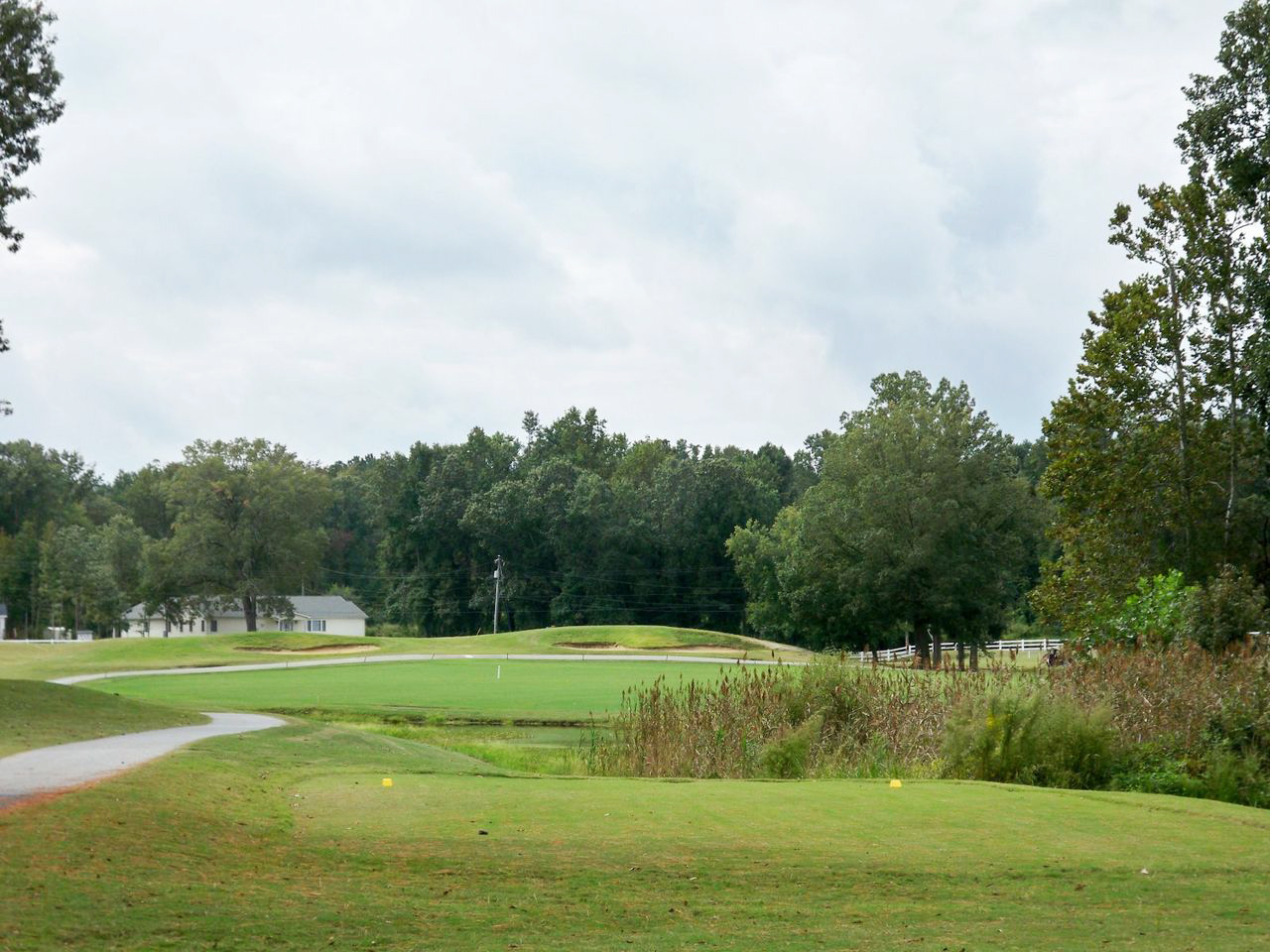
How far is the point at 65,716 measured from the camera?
2089cm

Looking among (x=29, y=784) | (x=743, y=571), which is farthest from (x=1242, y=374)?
(x=743, y=571)

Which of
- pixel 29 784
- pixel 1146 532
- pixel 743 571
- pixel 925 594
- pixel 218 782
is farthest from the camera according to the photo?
pixel 743 571

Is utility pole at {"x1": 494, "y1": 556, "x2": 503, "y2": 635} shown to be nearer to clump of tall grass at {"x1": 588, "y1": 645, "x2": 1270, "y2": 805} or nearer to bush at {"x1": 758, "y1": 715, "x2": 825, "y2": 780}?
clump of tall grass at {"x1": 588, "y1": 645, "x2": 1270, "y2": 805}

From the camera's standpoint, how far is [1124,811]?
12414 millimetres

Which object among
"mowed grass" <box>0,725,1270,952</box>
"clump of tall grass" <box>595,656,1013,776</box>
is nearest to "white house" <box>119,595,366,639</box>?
"clump of tall grass" <box>595,656,1013,776</box>

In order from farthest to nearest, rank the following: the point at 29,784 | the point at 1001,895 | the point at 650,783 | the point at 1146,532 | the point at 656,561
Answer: the point at 656,561
the point at 1146,532
the point at 650,783
the point at 29,784
the point at 1001,895

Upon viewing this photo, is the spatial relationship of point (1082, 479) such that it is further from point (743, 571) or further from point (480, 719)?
point (743, 571)

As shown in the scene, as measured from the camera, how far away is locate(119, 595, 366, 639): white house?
9712 cm

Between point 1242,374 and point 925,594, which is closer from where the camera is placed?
point 1242,374

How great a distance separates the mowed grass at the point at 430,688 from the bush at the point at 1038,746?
9.88 m

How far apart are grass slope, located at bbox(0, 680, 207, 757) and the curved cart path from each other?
53 centimetres

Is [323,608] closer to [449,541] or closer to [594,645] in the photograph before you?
[449,541]

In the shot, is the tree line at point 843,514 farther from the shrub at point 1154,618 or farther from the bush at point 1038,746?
the bush at point 1038,746

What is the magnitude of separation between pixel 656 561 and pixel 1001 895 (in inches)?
3515
